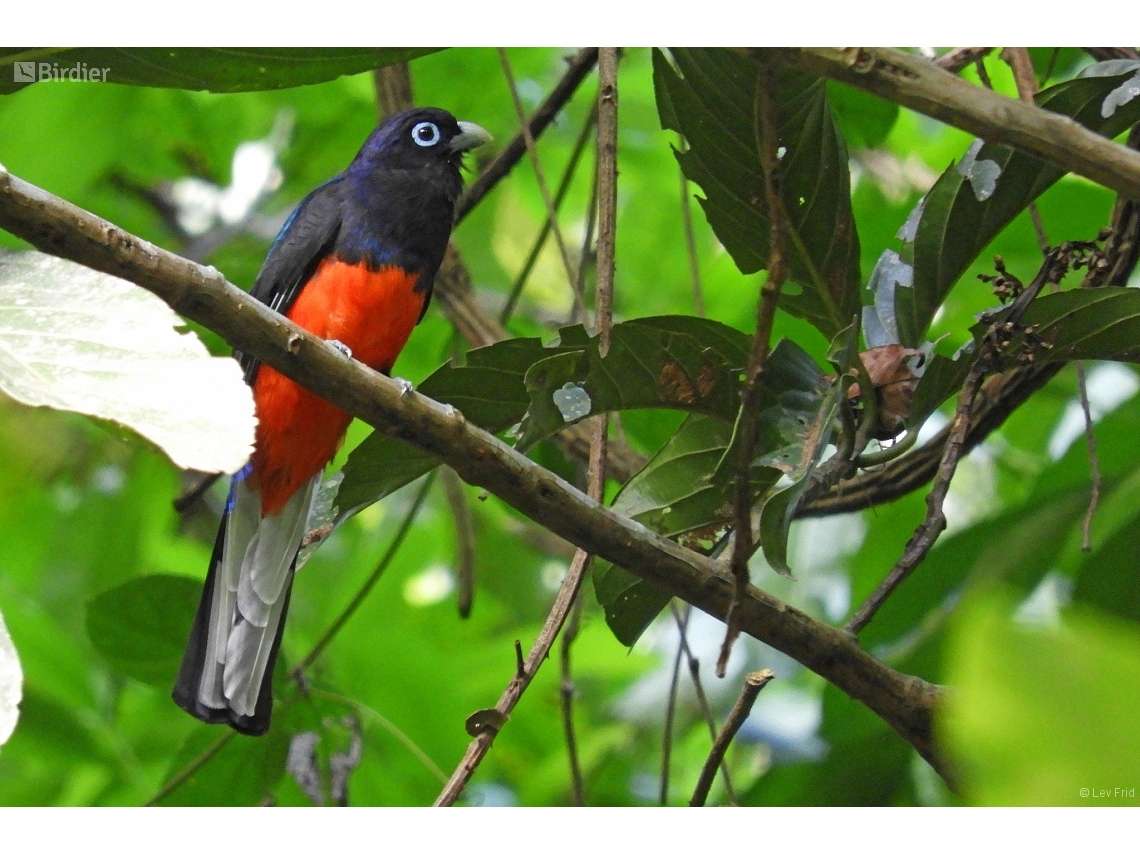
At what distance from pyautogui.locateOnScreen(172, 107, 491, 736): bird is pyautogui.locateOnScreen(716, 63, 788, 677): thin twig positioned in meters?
1.72

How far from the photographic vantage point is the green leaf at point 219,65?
2098 mm

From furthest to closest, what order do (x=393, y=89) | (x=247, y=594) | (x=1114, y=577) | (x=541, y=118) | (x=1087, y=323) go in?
(x=393, y=89) → (x=541, y=118) → (x=247, y=594) → (x=1114, y=577) → (x=1087, y=323)

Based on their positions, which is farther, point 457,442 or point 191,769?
point 191,769

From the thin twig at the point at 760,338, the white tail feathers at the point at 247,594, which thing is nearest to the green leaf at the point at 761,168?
the thin twig at the point at 760,338

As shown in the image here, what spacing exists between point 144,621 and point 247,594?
28 centimetres

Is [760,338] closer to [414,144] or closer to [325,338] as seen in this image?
[325,338]

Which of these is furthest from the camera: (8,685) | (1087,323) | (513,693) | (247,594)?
(247,594)

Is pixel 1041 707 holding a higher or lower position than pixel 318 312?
lower

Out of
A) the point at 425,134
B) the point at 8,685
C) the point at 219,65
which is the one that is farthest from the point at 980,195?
the point at 425,134

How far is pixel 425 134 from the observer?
12.0 feet

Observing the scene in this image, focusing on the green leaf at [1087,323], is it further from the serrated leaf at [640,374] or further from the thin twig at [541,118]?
the thin twig at [541,118]

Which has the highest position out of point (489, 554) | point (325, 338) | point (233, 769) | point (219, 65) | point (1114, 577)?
point (219, 65)

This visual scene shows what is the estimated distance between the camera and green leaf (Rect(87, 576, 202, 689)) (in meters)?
3.09

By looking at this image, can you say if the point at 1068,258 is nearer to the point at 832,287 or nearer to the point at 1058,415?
the point at 832,287
